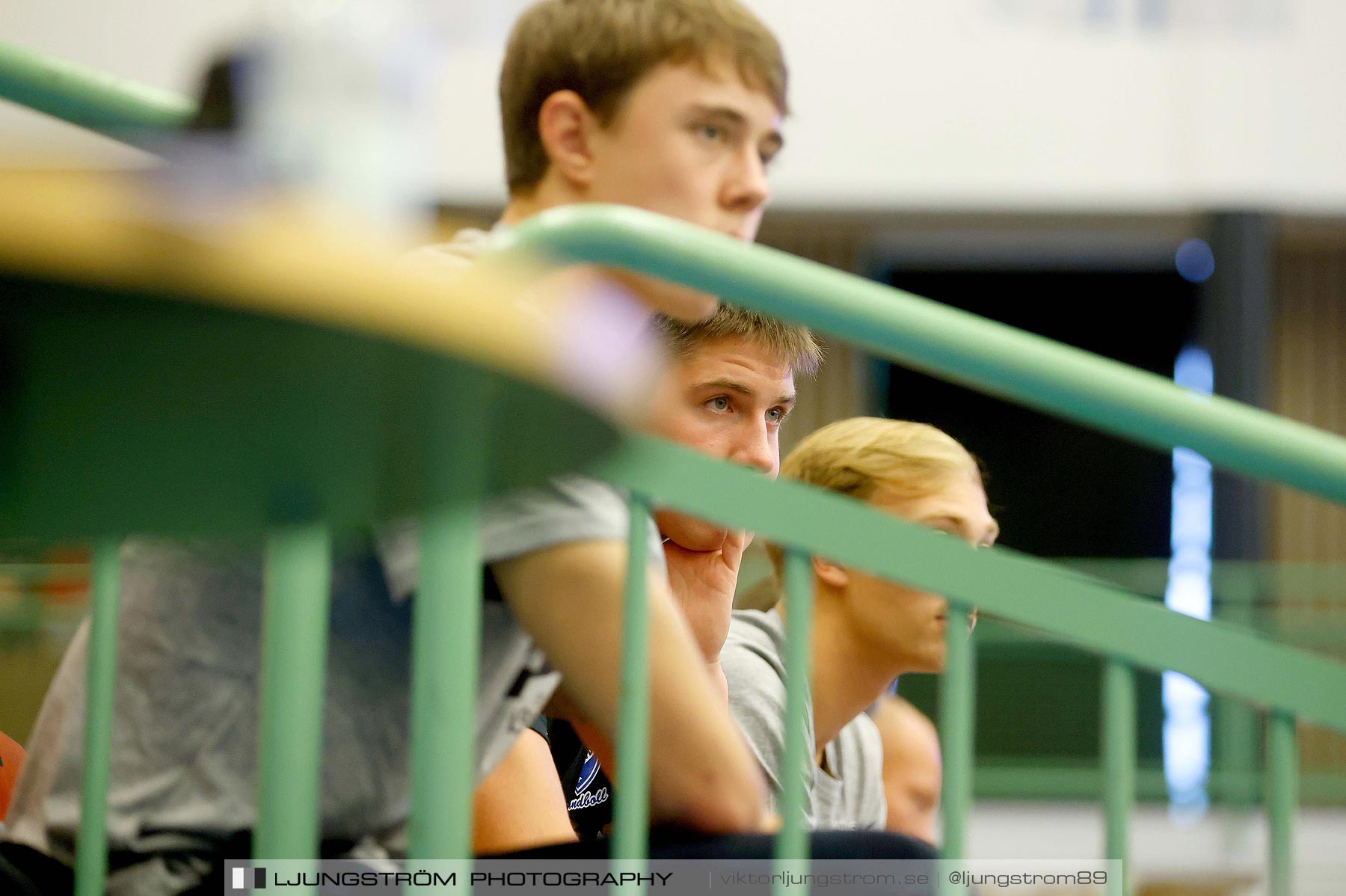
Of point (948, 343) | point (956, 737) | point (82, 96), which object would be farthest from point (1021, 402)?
point (82, 96)

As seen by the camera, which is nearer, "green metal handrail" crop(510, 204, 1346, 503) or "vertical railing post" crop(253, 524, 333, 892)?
"vertical railing post" crop(253, 524, 333, 892)

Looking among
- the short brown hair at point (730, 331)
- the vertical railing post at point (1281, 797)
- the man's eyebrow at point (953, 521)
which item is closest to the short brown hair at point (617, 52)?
the short brown hair at point (730, 331)

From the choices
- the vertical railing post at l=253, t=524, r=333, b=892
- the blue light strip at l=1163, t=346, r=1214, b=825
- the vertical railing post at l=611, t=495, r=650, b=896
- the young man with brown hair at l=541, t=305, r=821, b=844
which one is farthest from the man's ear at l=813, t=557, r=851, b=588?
the blue light strip at l=1163, t=346, r=1214, b=825

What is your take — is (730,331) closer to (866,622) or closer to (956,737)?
(866,622)

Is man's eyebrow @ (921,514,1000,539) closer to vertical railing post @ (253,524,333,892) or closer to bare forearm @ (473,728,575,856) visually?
bare forearm @ (473,728,575,856)

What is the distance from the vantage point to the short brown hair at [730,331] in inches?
48.6

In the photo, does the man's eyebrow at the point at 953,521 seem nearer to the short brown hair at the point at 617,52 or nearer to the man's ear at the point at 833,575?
the man's ear at the point at 833,575

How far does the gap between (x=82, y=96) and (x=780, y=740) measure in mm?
883

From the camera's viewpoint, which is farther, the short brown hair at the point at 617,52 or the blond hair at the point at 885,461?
the blond hair at the point at 885,461

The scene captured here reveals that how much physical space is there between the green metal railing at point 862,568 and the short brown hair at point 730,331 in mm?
346

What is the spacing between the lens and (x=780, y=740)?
121cm

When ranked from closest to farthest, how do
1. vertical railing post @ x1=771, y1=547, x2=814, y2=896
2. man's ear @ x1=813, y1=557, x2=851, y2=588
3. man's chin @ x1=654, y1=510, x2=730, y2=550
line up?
vertical railing post @ x1=771, y1=547, x2=814, y2=896
man's chin @ x1=654, y1=510, x2=730, y2=550
man's ear @ x1=813, y1=557, x2=851, y2=588

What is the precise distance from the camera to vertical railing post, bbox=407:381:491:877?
715mm

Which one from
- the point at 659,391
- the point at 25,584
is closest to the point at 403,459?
the point at 659,391
